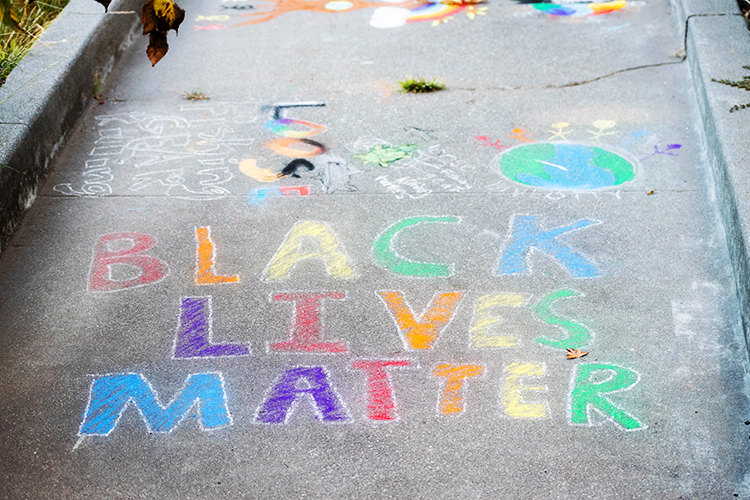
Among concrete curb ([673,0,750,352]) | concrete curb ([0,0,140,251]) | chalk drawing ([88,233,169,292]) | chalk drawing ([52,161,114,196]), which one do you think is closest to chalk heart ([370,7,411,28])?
concrete curb ([0,0,140,251])

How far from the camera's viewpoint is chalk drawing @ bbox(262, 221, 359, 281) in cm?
402

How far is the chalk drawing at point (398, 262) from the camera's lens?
4.00 meters

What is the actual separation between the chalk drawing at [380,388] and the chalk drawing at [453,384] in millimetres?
178

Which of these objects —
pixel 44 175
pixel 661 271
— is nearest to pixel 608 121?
pixel 661 271

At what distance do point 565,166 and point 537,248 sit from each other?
0.98m

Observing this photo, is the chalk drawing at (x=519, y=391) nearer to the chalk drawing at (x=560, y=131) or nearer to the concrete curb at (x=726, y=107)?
the concrete curb at (x=726, y=107)

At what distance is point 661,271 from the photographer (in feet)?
12.9

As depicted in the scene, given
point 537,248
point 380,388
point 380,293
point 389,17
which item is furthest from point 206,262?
point 389,17

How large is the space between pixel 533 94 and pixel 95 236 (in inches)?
140

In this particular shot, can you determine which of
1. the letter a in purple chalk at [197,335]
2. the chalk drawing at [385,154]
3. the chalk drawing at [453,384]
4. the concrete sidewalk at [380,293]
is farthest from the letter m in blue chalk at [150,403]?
the chalk drawing at [385,154]

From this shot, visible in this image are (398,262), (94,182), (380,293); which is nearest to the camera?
(380,293)

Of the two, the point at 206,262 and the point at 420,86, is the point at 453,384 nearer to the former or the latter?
the point at 206,262

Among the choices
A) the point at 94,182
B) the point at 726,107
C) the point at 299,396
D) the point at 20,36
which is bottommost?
the point at 299,396

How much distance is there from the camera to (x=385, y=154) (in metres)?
5.12
